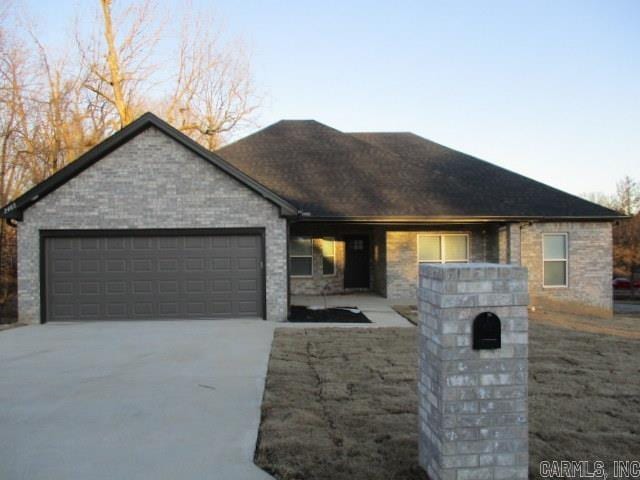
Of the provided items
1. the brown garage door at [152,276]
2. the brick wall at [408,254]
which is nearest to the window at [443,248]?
the brick wall at [408,254]

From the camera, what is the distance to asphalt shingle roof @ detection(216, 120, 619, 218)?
55.2ft

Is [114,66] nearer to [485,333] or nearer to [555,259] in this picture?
[555,259]

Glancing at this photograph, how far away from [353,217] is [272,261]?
11.7 ft

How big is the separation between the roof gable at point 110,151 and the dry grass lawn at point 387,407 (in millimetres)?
4538

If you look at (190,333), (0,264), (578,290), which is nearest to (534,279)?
(578,290)

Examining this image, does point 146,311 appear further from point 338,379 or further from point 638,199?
point 638,199

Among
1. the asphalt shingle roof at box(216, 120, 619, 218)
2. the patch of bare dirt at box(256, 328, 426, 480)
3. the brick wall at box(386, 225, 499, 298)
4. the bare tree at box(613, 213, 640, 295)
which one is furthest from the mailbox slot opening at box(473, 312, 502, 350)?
the bare tree at box(613, 213, 640, 295)

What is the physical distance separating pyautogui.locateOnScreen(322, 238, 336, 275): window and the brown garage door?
220 inches

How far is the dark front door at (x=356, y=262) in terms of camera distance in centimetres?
1962

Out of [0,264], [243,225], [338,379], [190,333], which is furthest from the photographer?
[0,264]

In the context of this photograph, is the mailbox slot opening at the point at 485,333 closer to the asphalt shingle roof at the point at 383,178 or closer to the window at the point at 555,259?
the asphalt shingle roof at the point at 383,178

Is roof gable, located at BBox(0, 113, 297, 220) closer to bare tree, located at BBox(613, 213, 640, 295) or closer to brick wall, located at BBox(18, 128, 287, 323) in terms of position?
brick wall, located at BBox(18, 128, 287, 323)

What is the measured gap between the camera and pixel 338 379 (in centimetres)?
739

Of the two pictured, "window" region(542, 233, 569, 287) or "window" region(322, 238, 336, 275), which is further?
"window" region(322, 238, 336, 275)
